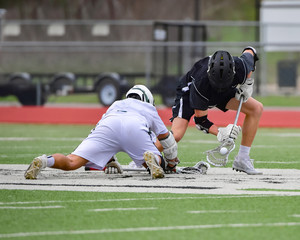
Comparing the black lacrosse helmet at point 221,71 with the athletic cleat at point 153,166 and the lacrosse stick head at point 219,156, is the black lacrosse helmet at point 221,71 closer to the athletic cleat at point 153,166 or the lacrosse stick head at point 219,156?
the lacrosse stick head at point 219,156

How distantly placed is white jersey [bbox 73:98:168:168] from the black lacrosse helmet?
2.71ft

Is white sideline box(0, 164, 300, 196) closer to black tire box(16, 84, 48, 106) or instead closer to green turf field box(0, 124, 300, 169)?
green turf field box(0, 124, 300, 169)

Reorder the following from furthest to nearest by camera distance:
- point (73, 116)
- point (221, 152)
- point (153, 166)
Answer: point (73, 116)
point (221, 152)
point (153, 166)

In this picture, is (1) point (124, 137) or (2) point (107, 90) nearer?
(1) point (124, 137)

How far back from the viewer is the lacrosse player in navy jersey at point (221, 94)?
942 centimetres

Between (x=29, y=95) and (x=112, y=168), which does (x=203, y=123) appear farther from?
(x=29, y=95)

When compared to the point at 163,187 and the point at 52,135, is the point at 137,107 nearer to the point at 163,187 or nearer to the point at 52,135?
the point at 163,187

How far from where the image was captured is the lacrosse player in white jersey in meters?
9.23

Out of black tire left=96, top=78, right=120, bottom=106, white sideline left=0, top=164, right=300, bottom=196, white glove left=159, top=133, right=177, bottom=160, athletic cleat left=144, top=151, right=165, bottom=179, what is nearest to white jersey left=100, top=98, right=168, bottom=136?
white glove left=159, top=133, right=177, bottom=160

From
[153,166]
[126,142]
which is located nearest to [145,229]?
[153,166]

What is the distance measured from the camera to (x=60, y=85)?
985 inches

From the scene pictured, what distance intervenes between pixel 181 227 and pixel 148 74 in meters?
16.5

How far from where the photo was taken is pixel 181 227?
6.55 m

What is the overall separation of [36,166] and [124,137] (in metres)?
1.08
